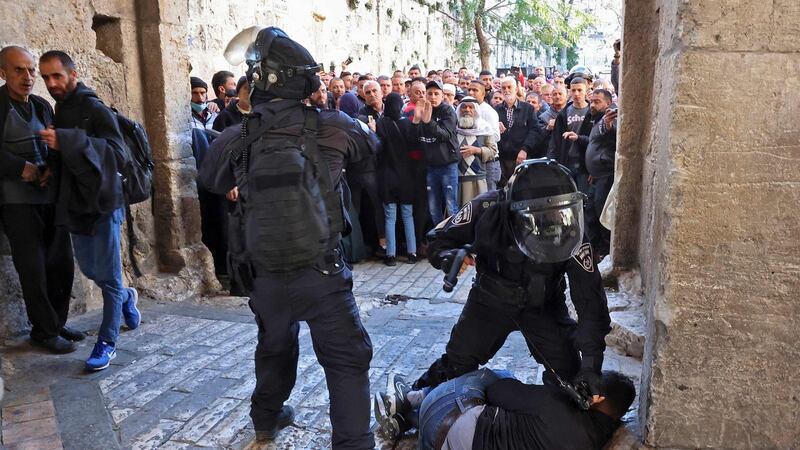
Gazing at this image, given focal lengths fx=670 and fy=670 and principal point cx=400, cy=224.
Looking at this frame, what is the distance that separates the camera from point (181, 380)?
3947mm

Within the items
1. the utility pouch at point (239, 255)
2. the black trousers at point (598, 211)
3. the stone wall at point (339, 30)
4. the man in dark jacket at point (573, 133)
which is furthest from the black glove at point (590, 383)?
→ the stone wall at point (339, 30)

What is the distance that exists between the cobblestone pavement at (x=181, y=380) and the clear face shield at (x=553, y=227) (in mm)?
1049

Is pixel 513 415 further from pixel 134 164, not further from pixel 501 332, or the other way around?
pixel 134 164

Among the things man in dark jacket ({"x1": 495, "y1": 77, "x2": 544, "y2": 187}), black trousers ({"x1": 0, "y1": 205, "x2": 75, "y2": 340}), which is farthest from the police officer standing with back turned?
man in dark jacket ({"x1": 495, "y1": 77, "x2": 544, "y2": 187})

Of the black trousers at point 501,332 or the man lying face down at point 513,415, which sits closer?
the man lying face down at point 513,415

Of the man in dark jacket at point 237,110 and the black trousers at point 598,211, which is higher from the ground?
the man in dark jacket at point 237,110

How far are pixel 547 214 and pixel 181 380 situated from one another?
7.97 feet

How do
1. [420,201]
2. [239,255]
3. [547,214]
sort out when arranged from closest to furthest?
[547,214] < [239,255] < [420,201]

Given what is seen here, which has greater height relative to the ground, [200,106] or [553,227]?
[200,106]

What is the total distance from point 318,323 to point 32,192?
8.35ft

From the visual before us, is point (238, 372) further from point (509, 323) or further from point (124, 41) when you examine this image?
point (124, 41)

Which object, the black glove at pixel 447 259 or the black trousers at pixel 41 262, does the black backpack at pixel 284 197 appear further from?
the black trousers at pixel 41 262

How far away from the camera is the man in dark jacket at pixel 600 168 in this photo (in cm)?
569

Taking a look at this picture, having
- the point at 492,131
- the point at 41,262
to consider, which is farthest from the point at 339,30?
the point at 41,262
